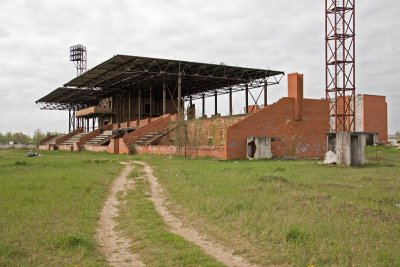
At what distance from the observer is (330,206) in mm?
11047

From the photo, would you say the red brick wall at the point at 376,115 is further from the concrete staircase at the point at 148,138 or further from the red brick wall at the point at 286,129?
the concrete staircase at the point at 148,138

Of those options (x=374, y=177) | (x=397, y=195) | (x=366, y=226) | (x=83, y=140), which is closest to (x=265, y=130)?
(x=374, y=177)

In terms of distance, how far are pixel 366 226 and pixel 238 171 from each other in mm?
12472

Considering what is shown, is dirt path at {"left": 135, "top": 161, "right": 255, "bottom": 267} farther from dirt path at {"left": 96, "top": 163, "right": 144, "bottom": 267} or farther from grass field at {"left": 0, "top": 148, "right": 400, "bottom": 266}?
dirt path at {"left": 96, "top": 163, "right": 144, "bottom": 267}

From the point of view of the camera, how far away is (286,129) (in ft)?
116

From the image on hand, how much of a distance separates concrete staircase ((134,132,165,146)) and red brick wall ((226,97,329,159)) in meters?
12.3

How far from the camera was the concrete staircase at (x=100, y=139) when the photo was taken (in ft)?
174

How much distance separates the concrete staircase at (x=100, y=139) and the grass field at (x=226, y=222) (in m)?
36.3

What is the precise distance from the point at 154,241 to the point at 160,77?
40.6m

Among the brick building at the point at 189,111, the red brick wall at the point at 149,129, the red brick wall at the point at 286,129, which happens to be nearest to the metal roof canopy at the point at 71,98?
Answer: the brick building at the point at 189,111

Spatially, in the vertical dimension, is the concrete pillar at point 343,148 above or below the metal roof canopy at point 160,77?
below

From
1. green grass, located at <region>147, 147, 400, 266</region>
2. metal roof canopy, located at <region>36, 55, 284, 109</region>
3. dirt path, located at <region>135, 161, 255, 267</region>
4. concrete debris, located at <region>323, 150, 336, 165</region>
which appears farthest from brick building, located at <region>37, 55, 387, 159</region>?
dirt path, located at <region>135, 161, 255, 267</region>

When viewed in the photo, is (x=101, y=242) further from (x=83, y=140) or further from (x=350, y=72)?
(x=83, y=140)

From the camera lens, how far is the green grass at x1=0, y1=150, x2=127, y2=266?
24.2 ft
